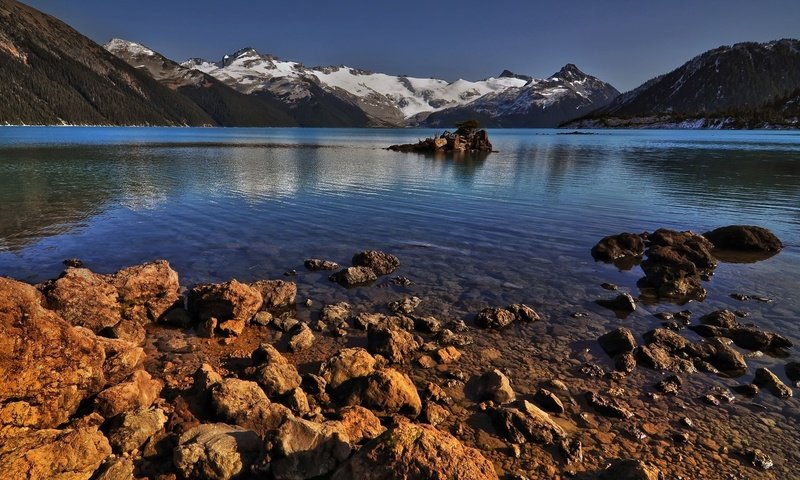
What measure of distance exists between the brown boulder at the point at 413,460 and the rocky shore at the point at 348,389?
0.11ft

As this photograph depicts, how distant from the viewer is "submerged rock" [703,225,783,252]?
29.0m

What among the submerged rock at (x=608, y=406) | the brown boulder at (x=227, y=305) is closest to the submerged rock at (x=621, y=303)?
the submerged rock at (x=608, y=406)

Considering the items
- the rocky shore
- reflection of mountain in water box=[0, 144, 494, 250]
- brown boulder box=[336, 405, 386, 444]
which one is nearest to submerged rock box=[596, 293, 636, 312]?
the rocky shore

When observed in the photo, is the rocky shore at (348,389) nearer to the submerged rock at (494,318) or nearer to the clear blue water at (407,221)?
the submerged rock at (494,318)

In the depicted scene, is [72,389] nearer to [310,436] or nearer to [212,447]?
[212,447]

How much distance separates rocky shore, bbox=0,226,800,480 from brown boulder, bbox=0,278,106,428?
0.11ft

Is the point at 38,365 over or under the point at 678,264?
over

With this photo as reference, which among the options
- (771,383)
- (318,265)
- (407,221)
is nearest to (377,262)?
(318,265)

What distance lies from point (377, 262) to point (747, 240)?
2505 cm

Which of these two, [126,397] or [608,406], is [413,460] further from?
[126,397]

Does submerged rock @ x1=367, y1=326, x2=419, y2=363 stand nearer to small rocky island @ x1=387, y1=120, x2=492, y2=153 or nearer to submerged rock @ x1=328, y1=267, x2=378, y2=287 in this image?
submerged rock @ x1=328, y1=267, x2=378, y2=287

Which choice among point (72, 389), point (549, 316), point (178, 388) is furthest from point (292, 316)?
point (549, 316)

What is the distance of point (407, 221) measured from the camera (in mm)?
37562

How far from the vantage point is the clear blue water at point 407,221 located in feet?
75.9
